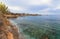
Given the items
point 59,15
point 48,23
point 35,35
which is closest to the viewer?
point 35,35

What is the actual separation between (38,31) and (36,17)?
0.52 meters

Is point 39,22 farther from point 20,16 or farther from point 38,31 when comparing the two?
point 20,16

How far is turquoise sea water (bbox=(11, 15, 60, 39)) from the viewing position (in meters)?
3.53

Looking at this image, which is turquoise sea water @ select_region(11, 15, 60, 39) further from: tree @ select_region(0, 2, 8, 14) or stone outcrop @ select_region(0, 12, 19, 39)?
tree @ select_region(0, 2, 8, 14)

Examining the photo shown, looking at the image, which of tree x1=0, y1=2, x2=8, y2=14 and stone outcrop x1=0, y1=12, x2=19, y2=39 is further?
tree x1=0, y1=2, x2=8, y2=14

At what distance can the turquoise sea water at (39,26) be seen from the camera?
139 inches

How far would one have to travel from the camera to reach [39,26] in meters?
3.75

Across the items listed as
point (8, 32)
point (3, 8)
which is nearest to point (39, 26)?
point (8, 32)

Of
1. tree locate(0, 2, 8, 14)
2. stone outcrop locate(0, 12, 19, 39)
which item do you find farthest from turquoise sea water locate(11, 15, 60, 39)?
tree locate(0, 2, 8, 14)

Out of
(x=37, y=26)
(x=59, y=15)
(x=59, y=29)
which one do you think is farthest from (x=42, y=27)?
(x=59, y=15)

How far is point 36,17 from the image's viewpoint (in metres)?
4.07

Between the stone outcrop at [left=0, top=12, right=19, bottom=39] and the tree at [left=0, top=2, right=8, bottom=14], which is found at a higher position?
the tree at [left=0, top=2, right=8, bottom=14]

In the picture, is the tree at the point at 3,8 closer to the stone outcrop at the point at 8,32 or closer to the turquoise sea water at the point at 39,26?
the turquoise sea water at the point at 39,26

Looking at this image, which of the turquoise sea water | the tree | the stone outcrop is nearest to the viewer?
the stone outcrop
